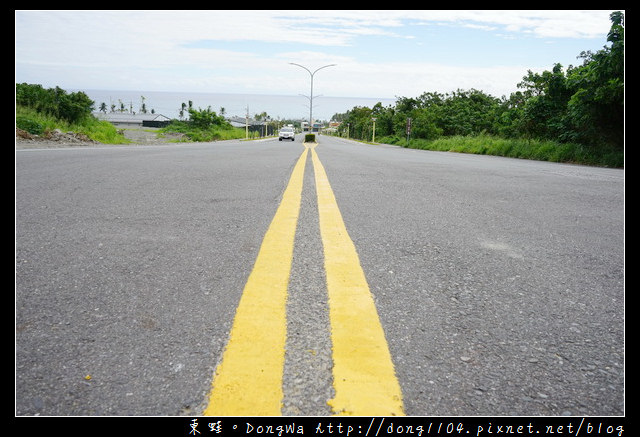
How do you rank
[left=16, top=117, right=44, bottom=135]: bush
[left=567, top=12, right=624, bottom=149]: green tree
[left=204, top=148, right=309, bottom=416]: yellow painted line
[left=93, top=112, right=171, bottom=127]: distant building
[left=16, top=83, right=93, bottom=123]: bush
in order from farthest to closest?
[left=93, top=112, right=171, bottom=127]: distant building, [left=16, top=83, right=93, bottom=123]: bush, [left=16, top=117, right=44, bottom=135]: bush, [left=567, top=12, right=624, bottom=149]: green tree, [left=204, top=148, right=309, bottom=416]: yellow painted line

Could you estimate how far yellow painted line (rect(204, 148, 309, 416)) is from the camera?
3.28ft

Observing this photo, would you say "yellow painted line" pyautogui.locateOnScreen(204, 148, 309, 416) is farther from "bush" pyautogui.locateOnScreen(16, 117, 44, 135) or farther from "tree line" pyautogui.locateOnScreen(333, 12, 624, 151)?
"bush" pyautogui.locateOnScreen(16, 117, 44, 135)

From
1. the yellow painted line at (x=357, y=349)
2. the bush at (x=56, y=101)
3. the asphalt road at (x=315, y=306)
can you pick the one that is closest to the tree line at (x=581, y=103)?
the asphalt road at (x=315, y=306)

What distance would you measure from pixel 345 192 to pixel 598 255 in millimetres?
2541

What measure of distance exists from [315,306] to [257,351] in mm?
361

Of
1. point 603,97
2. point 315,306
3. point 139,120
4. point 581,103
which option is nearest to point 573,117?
point 581,103

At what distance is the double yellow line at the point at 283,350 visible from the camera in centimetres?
101

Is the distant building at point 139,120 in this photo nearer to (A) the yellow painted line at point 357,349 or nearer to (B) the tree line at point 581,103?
(B) the tree line at point 581,103

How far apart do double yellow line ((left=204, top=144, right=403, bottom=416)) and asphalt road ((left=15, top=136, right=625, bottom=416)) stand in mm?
31

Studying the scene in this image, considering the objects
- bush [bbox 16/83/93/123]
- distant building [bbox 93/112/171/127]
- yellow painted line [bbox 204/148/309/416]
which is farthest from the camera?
distant building [bbox 93/112/171/127]

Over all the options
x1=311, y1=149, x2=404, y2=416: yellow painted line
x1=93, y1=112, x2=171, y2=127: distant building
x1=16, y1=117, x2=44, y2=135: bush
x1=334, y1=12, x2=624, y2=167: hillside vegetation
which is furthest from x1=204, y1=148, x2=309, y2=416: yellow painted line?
x1=93, y1=112, x2=171, y2=127: distant building

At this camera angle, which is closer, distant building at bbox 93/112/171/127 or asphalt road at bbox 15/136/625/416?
asphalt road at bbox 15/136/625/416

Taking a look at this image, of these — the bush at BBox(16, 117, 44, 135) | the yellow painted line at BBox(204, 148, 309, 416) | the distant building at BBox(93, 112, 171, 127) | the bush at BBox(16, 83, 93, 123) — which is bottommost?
the yellow painted line at BBox(204, 148, 309, 416)
